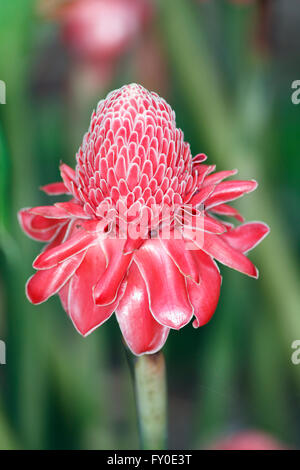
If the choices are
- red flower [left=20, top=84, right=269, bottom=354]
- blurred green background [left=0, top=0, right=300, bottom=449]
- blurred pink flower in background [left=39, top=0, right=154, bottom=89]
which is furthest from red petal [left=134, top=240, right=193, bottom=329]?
blurred pink flower in background [left=39, top=0, right=154, bottom=89]

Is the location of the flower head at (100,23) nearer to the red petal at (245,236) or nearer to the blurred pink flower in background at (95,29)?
the blurred pink flower in background at (95,29)

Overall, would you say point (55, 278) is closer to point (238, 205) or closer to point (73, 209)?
point (73, 209)

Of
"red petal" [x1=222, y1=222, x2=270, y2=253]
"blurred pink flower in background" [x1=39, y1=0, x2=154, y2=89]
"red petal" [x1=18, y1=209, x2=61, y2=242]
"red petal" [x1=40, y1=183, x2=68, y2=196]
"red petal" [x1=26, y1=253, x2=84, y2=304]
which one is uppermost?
"blurred pink flower in background" [x1=39, y1=0, x2=154, y2=89]

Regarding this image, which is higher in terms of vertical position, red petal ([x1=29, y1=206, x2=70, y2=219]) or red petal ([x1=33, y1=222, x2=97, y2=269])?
red petal ([x1=29, y1=206, x2=70, y2=219])

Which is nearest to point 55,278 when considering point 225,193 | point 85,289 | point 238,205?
point 85,289

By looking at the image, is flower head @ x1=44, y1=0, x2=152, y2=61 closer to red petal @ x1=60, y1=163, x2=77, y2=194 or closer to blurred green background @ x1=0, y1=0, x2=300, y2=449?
blurred green background @ x1=0, y1=0, x2=300, y2=449

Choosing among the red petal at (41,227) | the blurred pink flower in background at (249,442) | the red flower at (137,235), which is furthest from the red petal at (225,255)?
the blurred pink flower in background at (249,442)
